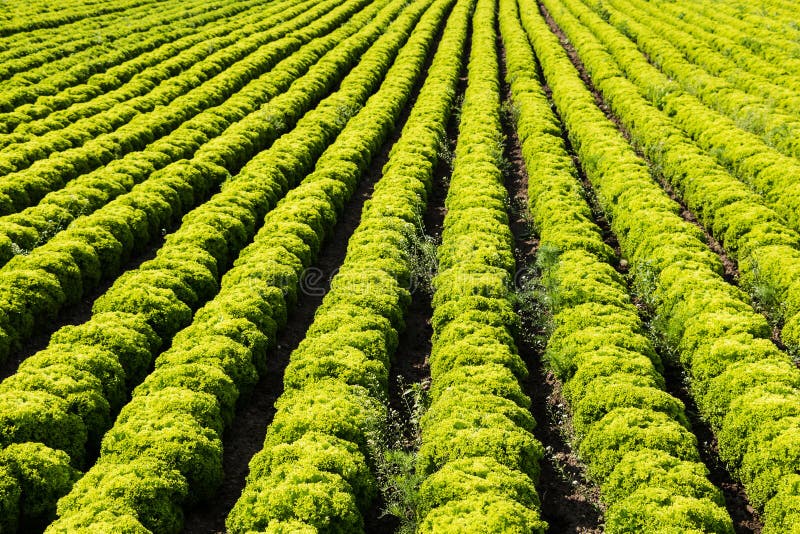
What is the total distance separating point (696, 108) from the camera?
1102 inches

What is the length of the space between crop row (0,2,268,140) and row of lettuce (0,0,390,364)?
6844 millimetres

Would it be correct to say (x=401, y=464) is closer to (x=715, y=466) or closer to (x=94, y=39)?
(x=715, y=466)

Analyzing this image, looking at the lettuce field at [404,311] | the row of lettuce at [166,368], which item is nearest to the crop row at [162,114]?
the lettuce field at [404,311]

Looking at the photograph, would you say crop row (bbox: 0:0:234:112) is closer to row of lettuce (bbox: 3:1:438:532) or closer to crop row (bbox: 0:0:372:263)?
crop row (bbox: 0:0:372:263)

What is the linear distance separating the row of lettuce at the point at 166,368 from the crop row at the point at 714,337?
29.1 ft

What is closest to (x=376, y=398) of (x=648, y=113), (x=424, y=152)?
(x=424, y=152)

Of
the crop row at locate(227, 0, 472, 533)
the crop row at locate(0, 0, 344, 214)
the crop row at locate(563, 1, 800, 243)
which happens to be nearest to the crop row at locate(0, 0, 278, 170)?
the crop row at locate(0, 0, 344, 214)

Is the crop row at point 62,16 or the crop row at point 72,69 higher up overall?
the crop row at point 62,16

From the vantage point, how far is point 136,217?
20141 millimetres

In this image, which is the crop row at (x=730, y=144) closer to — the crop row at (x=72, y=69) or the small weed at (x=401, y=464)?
the small weed at (x=401, y=464)

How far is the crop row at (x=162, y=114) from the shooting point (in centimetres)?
2267

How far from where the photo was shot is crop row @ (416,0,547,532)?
32.9 ft

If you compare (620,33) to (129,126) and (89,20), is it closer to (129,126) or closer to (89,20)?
(129,126)

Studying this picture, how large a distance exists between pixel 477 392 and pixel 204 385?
5717 millimetres
